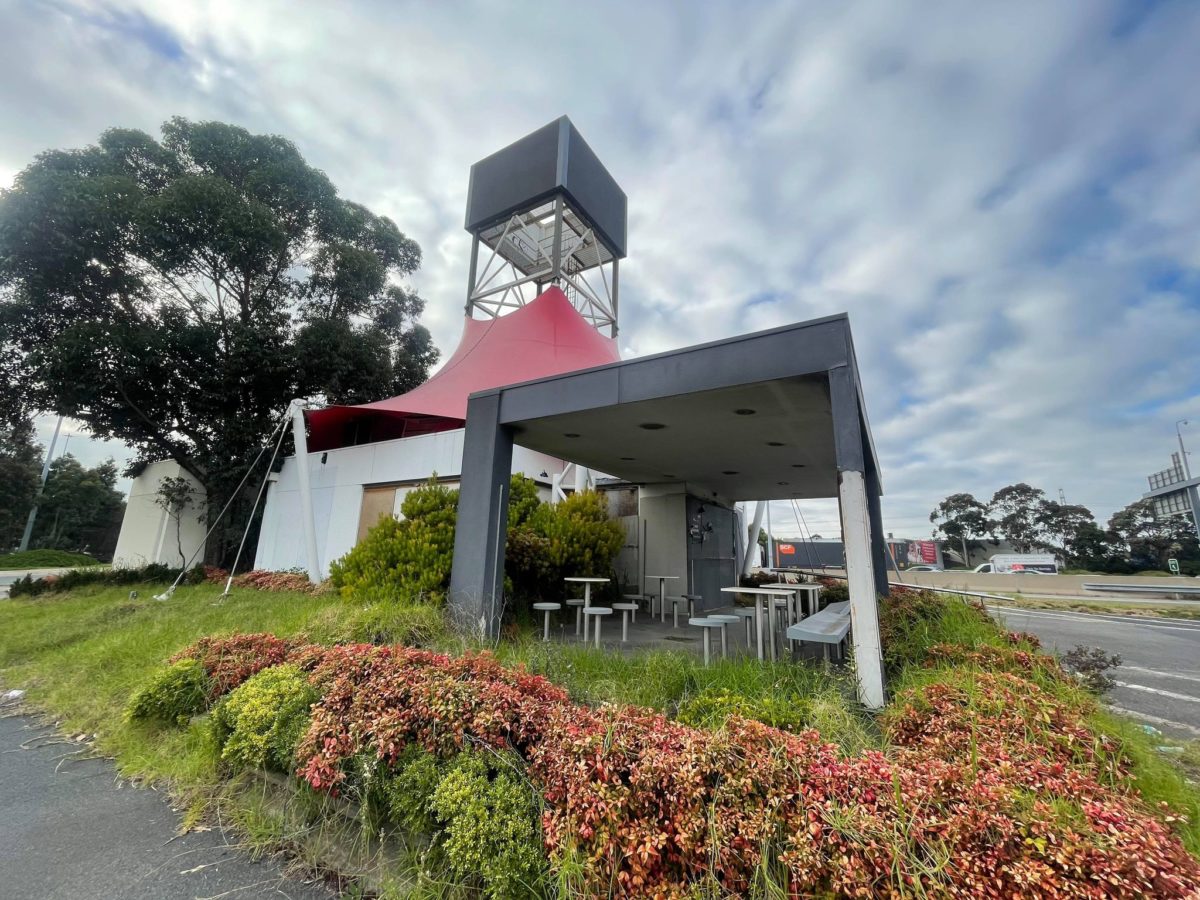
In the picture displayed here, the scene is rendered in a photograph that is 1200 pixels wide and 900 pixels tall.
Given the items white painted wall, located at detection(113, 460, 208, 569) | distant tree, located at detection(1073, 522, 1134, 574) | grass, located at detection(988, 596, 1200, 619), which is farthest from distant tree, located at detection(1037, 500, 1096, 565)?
white painted wall, located at detection(113, 460, 208, 569)

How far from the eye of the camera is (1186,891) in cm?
115

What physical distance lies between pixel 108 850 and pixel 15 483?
3467 cm

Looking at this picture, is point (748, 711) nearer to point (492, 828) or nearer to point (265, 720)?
point (492, 828)

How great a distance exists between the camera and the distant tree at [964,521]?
3459 cm

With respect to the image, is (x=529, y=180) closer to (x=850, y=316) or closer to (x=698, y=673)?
(x=850, y=316)

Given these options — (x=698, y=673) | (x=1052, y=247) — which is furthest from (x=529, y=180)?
(x=698, y=673)

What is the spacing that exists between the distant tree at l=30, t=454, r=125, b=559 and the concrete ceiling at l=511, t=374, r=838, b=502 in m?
35.3

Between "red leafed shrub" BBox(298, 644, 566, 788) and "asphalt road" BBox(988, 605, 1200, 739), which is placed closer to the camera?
"red leafed shrub" BBox(298, 644, 566, 788)

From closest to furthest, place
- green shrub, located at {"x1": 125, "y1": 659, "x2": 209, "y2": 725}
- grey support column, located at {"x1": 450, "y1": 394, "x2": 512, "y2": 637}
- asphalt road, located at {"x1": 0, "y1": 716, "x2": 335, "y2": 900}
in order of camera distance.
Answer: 1. asphalt road, located at {"x1": 0, "y1": 716, "x2": 335, "y2": 900}
2. green shrub, located at {"x1": 125, "y1": 659, "x2": 209, "y2": 725}
3. grey support column, located at {"x1": 450, "y1": 394, "x2": 512, "y2": 637}

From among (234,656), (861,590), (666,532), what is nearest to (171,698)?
(234,656)

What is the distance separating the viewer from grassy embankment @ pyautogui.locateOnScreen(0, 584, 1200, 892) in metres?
2.32

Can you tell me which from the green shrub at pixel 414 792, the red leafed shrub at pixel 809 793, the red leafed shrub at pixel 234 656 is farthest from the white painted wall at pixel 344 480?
the green shrub at pixel 414 792

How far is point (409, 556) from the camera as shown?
19.0 ft

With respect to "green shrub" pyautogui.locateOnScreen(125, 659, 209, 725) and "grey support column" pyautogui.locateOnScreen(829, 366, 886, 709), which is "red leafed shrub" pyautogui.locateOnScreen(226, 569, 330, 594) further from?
"grey support column" pyautogui.locateOnScreen(829, 366, 886, 709)
